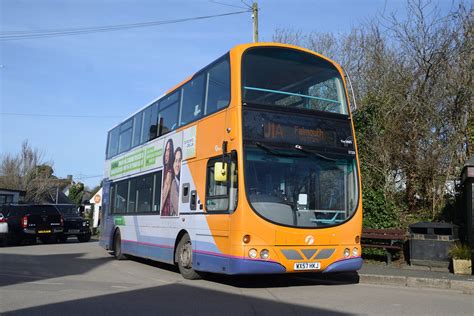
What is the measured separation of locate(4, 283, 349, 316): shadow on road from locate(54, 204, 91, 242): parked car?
17.6 m

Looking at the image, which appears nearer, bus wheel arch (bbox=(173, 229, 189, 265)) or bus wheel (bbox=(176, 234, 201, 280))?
bus wheel (bbox=(176, 234, 201, 280))

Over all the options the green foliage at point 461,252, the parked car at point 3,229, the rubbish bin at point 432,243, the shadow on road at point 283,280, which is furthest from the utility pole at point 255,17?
the parked car at point 3,229

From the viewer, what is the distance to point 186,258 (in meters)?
10.4

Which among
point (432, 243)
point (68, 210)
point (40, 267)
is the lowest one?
point (40, 267)

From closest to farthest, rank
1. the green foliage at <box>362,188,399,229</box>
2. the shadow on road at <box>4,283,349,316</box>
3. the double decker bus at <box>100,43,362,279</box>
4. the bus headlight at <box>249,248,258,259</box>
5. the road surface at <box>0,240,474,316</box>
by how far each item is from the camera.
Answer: the shadow on road at <box>4,283,349,316</box> < the road surface at <box>0,240,474,316</box> < the bus headlight at <box>249,248,258,259</box> < the double decker bus at <box>100,43,362,279</box> < the green foliage at <box>362,188,399,229</box>

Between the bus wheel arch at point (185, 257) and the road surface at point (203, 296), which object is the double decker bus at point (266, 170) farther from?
the road surface at point (203, 296)

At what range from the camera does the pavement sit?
9742mm

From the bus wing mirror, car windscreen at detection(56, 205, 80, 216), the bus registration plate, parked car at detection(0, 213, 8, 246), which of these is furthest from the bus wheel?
car windscreen at detection(56, 205, 80, 216)

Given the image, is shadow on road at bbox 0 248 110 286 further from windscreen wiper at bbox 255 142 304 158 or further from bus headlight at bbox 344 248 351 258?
bus headlight at bbox 344 248 351 258

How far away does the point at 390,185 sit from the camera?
16.6 m

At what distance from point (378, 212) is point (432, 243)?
223 centimetres

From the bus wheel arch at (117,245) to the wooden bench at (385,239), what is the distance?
7419mm

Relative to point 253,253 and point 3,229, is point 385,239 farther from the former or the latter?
point 3,229

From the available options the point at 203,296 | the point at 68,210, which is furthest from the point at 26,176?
the point at 203,296
